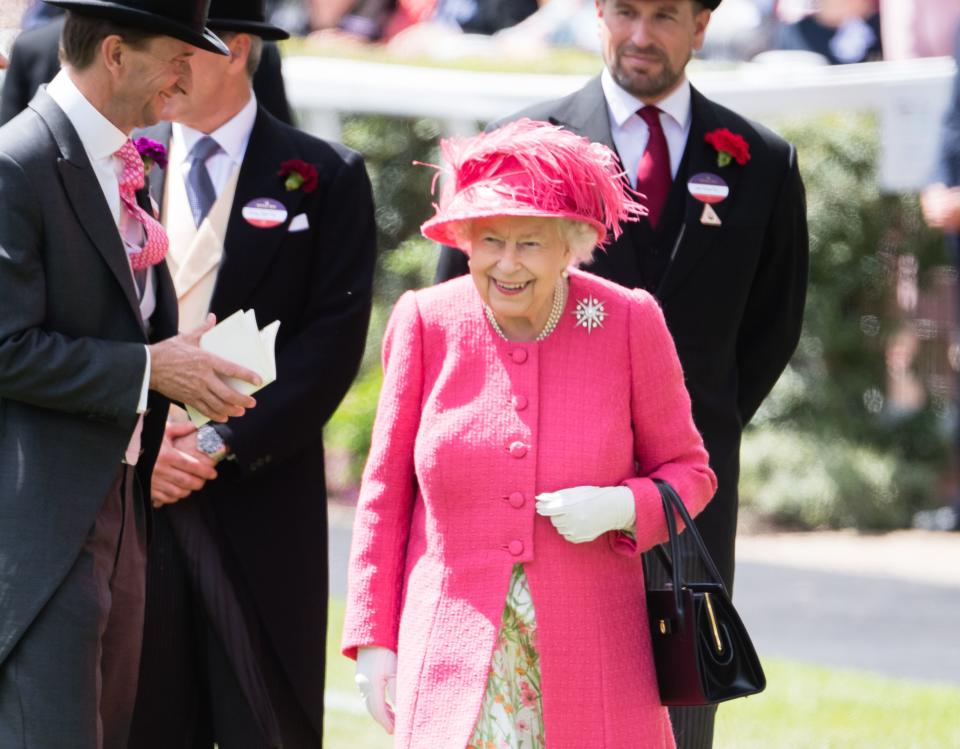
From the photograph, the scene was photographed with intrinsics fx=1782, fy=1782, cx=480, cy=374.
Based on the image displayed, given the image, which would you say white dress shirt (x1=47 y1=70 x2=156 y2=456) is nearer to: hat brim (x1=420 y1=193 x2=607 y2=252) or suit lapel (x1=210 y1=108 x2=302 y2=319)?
hat brim (x1=420 y1=193 x2=607 y2=252)

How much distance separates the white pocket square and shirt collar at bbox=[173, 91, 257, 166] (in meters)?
0.24

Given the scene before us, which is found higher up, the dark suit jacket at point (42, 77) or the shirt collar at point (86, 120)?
the dark suit jacket at point (42, 77)

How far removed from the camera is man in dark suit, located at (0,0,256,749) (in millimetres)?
3770

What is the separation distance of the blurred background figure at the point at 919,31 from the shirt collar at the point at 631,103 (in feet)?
20.6

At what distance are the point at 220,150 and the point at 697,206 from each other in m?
1.37

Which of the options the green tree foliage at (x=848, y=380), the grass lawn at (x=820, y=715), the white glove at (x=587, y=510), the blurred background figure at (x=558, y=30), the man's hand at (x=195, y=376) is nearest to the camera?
the white glove at (x=587, y=510)

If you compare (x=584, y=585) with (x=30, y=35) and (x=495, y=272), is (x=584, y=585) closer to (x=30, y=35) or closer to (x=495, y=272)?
(x=495, y=272)

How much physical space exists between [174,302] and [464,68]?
7549 millimetres

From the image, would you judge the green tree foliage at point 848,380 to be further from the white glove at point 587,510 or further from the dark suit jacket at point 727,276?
the white glove at point 587,510

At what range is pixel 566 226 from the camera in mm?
4027

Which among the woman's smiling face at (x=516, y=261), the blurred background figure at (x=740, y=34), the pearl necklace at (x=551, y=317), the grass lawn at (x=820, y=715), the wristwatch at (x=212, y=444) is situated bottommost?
the grass lawn at (x=820, y=715)

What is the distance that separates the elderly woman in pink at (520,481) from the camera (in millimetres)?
3938

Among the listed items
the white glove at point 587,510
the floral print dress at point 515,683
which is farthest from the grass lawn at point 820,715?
the white glove at point 587,510

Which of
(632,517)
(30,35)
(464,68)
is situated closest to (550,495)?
(632,517)
